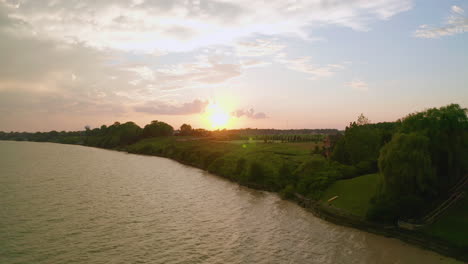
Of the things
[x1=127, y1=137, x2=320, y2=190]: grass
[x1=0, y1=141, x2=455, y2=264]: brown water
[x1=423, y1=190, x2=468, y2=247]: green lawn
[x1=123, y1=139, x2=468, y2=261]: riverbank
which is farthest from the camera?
[x1=127, y1=137, x2=320, y2=190]: grass

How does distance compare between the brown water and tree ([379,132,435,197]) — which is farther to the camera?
tree ([379,132,435,197])

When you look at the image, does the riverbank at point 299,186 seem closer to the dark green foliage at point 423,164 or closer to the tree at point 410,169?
the dark green foliage at point 423,164

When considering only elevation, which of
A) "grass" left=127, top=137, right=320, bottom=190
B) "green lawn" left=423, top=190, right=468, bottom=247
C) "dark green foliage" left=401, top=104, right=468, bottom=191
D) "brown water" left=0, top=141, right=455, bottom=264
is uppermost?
"dark green foliage" left=401, top=104, right=468, bottom=191

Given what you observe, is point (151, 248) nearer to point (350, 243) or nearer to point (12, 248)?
point (12, 248)

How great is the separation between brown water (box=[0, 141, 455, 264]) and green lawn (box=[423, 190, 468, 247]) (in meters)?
2.55

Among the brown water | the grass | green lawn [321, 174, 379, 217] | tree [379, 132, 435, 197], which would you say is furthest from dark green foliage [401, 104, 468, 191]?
the grass

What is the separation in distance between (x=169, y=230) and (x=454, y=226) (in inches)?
1288

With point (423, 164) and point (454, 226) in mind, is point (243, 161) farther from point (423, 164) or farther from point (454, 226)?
point (454, 226)

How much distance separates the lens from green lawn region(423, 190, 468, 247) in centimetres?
3344

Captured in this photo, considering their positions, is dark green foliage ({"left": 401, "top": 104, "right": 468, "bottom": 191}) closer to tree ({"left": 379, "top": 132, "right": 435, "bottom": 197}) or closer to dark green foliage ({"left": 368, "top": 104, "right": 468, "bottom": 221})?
dark green foliage ({"left": 368, "top": 104, "right": 468, "bottom": 221})

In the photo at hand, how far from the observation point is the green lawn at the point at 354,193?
46.7 meters

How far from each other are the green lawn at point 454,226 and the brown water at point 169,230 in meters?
2.55

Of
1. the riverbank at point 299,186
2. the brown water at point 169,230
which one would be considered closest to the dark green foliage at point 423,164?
the riverbank at point 299,186

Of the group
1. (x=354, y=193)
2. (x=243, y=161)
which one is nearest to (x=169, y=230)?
(x=354, y=193)
